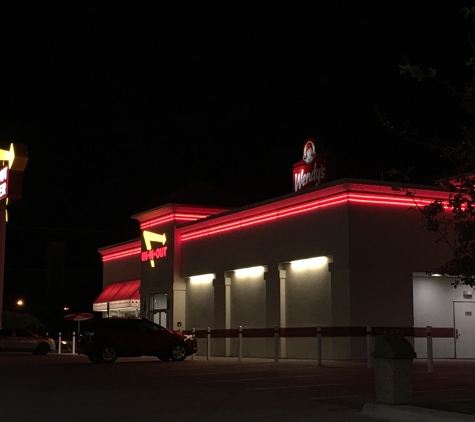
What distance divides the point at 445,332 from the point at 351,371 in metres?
9.30

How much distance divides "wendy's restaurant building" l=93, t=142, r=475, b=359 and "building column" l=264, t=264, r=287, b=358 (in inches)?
1.5

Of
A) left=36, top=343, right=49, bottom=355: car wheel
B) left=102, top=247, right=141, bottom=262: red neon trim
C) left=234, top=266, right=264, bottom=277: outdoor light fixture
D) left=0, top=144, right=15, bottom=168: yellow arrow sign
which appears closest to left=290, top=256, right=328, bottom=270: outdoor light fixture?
left=234, top=266, right=264, bottom=277: outdoor light fixture

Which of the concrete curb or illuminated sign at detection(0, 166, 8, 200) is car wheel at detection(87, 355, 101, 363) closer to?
the concrete curb

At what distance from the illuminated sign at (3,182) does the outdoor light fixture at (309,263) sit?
21973mm

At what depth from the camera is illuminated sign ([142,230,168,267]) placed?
38250 mm

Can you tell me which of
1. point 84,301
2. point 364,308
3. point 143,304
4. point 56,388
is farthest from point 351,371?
point 84,301

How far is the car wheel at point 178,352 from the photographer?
28250 mm

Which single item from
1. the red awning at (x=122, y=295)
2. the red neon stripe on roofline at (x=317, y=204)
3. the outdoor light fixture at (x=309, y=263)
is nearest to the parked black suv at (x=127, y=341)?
the outdoor light fixture at (x=309, y=263)

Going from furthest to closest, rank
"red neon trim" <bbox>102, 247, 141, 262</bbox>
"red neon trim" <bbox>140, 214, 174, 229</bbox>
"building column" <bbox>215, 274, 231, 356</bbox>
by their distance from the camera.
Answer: "red neon trim" <bbox>102, 247, 141, 262</bbox>, "red neon trim" <bbox>140, 214, 174, 229</bbox>, "building column" <bbox>215, 274, 231, 356</bbox>

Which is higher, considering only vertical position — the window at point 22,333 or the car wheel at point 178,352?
the window at point 22,333

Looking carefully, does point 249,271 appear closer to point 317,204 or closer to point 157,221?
point 317,204

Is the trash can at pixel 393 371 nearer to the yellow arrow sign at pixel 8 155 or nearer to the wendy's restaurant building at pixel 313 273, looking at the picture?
the wendy's restaurant building at pixel 313 273

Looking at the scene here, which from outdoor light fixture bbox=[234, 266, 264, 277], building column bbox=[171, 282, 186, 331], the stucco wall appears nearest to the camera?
the stucco wall

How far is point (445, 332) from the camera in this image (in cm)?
2953
